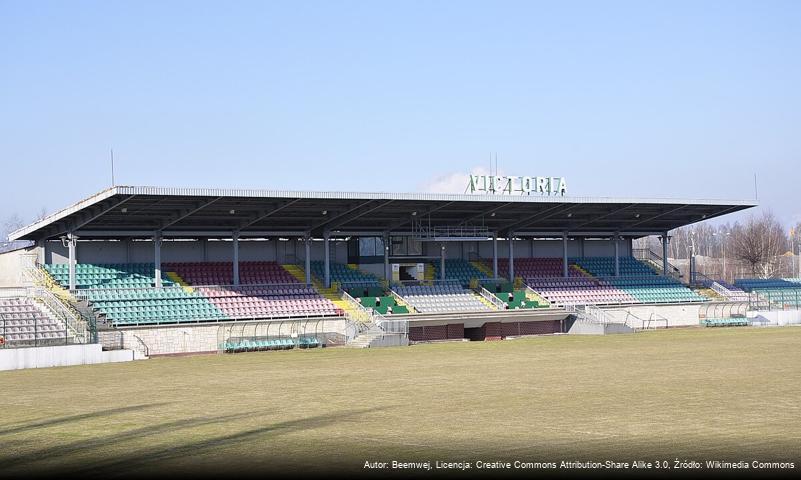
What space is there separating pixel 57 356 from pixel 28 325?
321cm

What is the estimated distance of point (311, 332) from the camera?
5194cm

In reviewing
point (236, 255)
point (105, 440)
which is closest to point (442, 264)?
point (236, 255)

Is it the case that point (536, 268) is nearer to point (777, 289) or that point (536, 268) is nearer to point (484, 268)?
point (484, 268)

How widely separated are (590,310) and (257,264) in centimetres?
2039

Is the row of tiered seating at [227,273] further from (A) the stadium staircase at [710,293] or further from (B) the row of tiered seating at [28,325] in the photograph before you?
(A) the stadium staircase at [710,293]

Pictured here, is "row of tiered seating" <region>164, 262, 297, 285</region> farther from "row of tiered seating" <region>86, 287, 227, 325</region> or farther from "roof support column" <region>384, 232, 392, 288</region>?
"roof support column" <region>384, 232, 392, 288</region>

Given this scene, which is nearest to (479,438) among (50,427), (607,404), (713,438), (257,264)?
(713,438)

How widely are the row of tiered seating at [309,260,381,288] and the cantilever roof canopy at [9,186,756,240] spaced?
→ 2.04 meters

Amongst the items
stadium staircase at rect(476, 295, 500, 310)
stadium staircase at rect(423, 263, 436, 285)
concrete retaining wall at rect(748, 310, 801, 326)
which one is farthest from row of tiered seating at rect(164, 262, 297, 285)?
concrete retaining wall at rect(748, 310, 801, 326)

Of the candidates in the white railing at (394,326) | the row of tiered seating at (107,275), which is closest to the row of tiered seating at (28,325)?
the row of tiered seating at (107,275)

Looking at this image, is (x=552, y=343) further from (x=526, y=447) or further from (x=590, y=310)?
(x=526, y=447)

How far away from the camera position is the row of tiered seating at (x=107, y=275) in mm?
52344

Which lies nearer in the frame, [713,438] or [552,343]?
[713,438]

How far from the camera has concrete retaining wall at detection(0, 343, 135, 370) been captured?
3947cm
